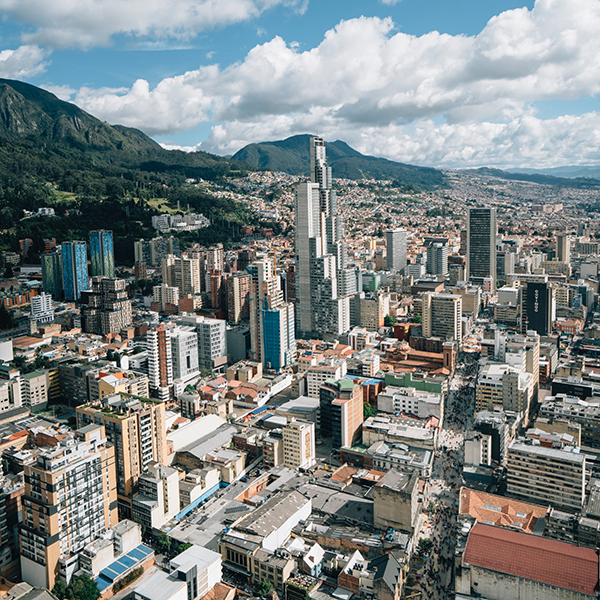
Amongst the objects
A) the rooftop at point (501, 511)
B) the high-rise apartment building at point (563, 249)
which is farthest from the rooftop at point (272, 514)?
the high-rise apartment building at point (563, 249)

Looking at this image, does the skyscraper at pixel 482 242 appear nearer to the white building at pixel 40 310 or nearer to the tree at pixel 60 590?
the white building at pixel 40 310

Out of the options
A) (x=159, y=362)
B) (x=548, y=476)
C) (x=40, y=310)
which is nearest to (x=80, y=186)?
(x=40, y=310)

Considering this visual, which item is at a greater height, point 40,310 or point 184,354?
point 40,310

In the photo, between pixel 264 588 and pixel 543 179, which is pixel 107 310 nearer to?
pixel 264 588

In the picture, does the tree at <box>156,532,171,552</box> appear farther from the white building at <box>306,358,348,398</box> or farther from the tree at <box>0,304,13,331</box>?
the tree at <box>0,304,13,331</box>

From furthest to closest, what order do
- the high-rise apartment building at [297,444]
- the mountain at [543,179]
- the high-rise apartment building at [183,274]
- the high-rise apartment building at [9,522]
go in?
the mountain at [543,179] < the high-rise apartment building at [183,274] < the high-rise apartment building at [297,444] < the high-rise apartment building at [9,522]

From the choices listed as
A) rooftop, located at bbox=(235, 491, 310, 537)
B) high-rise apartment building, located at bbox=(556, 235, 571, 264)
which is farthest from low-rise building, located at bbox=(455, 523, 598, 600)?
high-rise apartment building, located at bbox=(556, 235, 571, 264)
